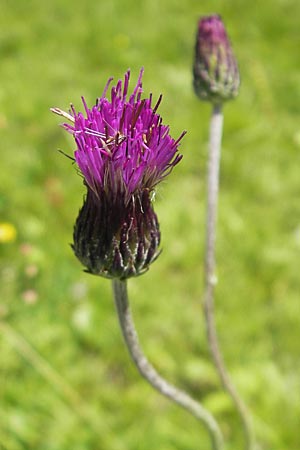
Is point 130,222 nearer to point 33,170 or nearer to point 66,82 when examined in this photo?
point 33,170

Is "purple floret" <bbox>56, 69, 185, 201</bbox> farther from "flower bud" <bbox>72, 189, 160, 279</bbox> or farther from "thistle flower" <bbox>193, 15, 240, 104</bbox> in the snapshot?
"thistle flower" <bbox>193, 15, 240, 104</bbox>

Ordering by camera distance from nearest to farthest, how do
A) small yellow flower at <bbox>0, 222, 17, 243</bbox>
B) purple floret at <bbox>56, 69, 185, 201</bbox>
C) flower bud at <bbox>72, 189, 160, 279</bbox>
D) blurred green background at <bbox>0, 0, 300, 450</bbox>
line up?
purple floret at <bbox>56, 69, 185, 201</bbox>, flower bud at <bbox>72, 189, 160, 279</bbox>, blurred green background at <bbox>0, 0, 300, 450</bbox>, small yellow flower at <bbox>0, 222, 17, 243</bbox>

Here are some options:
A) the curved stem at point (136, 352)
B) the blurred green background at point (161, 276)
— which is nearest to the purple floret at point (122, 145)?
the curved stem at point (136, 352)

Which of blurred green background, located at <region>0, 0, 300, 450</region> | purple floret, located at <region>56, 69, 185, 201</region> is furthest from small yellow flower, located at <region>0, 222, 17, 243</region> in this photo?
purple floret, located at <region>56, 69, 185, 201</region>

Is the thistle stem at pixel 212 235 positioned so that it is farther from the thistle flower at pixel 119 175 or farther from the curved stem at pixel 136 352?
the thistle flower at pixel 119 175

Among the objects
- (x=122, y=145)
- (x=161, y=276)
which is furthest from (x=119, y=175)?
(x=161, y=276)

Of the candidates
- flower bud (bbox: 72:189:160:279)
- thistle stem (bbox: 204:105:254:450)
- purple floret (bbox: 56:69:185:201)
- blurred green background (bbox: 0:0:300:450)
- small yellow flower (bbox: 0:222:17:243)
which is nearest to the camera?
purple floret (bbox: 56:69:185:201)

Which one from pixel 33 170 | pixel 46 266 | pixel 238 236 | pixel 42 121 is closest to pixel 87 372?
pixel 46 266

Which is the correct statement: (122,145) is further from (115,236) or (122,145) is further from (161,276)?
(161,276)
